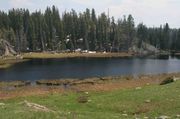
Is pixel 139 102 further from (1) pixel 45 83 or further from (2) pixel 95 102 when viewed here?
(1) pixel 45 83

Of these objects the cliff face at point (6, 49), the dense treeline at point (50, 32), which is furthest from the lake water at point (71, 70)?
the dense treeline at point (50, 32)

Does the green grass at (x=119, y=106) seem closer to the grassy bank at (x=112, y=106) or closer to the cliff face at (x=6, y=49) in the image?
the grassy bank at (x=112, y=106)

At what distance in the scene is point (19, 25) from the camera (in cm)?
18325

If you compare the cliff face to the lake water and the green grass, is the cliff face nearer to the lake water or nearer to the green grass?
the lake water

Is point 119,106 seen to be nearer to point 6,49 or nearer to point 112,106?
point 112,106

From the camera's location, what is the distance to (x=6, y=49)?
160m

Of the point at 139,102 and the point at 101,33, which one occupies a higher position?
the point at 101,33

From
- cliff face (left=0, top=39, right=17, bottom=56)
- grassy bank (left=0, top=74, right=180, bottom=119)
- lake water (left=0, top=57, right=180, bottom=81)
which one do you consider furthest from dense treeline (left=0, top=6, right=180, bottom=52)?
grassy bank (left=0, top=74, right=180, bottom=119)

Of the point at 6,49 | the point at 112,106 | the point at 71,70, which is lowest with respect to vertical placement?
the point at 71,70

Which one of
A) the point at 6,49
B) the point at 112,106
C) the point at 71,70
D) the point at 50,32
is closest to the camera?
the point at 112,106

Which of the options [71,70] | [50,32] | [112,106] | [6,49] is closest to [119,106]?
[112,106]

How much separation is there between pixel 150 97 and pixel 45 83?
41885mm

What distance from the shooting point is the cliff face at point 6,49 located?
15776 centimetres

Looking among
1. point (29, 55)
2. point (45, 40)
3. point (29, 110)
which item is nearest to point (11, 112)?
point (29, 110)
